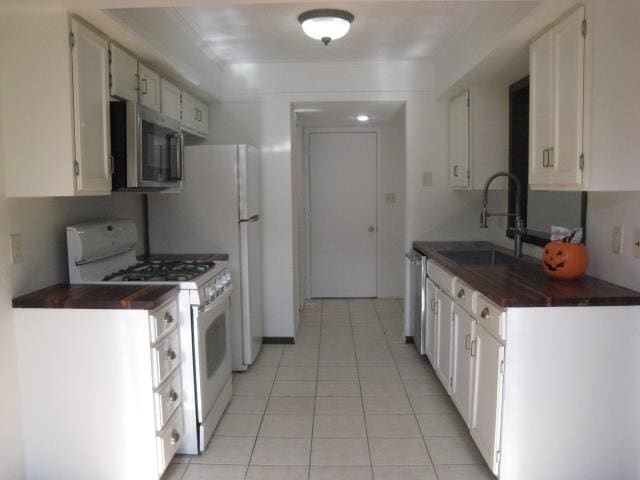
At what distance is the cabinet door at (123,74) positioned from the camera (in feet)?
8.09

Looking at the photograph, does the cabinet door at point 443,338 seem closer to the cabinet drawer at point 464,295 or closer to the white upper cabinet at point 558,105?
the cabinet drawer at point 464,295

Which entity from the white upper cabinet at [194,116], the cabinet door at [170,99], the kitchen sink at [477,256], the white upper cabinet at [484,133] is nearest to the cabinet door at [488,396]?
the kitchen sink at [477,256]

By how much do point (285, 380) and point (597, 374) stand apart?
82.3 inches

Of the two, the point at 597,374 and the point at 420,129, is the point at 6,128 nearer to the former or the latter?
the point at 597,374

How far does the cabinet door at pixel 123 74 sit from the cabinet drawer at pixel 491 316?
199 cm

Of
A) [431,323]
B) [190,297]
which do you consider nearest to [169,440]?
[190,297]

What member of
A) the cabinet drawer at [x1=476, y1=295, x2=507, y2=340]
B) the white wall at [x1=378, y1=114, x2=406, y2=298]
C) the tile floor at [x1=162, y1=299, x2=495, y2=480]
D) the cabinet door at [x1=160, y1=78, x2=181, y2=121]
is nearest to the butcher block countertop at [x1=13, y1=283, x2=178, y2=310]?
the tile floor at [x1=162, y1=299, x2=495, y2=480]

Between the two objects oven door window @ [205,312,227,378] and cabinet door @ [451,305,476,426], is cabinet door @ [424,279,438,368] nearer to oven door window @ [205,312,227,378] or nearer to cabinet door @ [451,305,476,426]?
cabinet door @ [451,305,476,426]

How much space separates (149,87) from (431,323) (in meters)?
2.34

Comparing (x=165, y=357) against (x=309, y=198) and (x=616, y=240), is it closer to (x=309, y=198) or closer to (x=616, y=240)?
(x=616, y=240)

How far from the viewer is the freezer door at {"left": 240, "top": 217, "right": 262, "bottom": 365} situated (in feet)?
12.3

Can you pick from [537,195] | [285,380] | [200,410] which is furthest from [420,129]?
[200,410]

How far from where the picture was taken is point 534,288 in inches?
90.0

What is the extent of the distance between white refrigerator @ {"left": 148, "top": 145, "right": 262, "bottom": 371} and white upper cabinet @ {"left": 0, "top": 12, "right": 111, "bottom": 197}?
4.81 feet
